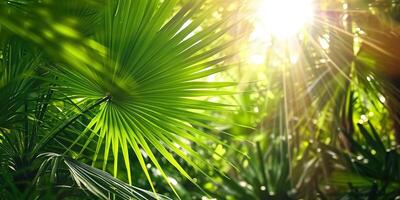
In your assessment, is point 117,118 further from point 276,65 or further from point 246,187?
point 276,65

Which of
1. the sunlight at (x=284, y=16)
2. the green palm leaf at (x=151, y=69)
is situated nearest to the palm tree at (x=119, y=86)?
the green palm leaf at (x=151, y=69)

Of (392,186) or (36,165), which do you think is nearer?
(36,165)

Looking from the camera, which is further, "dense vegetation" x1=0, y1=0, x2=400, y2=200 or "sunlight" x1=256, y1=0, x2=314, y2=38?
"sunlight" x1=256, y1=0, x2=314, y2=38

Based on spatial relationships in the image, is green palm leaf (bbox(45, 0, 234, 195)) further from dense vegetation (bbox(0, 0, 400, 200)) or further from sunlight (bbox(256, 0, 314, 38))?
sunlight (bbox(256, 0, 314, 38))

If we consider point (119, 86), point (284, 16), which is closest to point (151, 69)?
point (119, 86)

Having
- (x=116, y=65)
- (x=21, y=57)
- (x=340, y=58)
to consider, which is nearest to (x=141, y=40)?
(x=116, y=65)

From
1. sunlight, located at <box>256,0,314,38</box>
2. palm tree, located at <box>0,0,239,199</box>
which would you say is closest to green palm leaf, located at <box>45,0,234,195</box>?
palm tree, located at <box>0,0,239,199</box>
